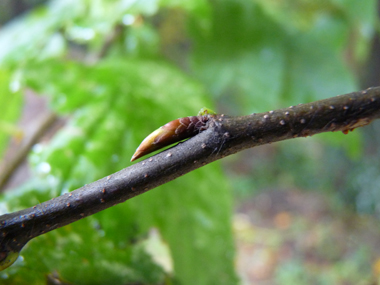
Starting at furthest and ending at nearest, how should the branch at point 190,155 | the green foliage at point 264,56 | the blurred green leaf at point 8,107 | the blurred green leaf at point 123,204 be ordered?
the green foliage at point 264,56
the blurred green leaf at point 8,107
the blurred green leaf at point 123,204
the branch at point 190,155

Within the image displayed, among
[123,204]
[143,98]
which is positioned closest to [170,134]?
[123,204]

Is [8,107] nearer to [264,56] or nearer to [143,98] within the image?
[143,98]

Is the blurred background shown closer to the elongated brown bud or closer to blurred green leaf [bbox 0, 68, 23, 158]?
blurred green leaf [bbox 0, 68, 23, 158]

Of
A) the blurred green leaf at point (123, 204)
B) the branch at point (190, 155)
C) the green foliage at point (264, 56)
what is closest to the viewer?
the branch at point (190, 155)

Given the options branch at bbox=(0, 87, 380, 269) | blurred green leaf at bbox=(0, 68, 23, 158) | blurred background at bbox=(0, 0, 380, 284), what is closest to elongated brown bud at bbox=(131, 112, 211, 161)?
branch at bbox=(0, 87, 380, 269)

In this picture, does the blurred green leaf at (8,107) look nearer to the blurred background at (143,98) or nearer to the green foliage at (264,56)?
the blurred background at (143,98)

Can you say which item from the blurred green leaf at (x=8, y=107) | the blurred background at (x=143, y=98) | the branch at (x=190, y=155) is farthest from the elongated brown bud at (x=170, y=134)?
the blurred green leaf at (x=8, y=107)

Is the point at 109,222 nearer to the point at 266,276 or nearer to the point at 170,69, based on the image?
the point at 170,69

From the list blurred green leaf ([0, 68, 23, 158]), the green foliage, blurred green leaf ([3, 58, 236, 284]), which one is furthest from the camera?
the green foliage

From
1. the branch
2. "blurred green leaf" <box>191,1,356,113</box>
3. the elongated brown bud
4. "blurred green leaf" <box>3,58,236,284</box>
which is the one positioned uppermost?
"blurred green leaf" <box>191,1,356,113</box>
